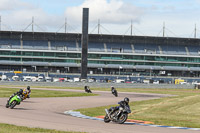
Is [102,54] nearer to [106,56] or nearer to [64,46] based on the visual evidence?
[106,56]

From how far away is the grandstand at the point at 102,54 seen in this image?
126 m

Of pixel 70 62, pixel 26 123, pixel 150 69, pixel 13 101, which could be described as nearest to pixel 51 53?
pixel 70 62

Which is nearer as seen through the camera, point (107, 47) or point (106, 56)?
point (106, 56)

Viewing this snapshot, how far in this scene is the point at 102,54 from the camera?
415ft

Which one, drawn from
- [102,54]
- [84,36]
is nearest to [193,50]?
[102,54]

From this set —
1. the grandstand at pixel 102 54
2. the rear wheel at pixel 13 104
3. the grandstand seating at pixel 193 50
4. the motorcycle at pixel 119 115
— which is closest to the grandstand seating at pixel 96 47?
the grandstand at pixel 102 54

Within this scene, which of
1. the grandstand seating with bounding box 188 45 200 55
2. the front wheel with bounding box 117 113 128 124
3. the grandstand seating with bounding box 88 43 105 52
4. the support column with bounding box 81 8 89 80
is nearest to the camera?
the front wheel with bounding box 117 113 128 124

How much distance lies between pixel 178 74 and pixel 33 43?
49103 mm

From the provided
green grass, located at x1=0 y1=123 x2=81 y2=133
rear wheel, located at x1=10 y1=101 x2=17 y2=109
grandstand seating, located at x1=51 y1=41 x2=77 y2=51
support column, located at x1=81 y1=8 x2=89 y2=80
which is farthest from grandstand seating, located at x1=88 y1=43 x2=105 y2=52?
green grass, located at x1=0 y1=123 x2=81 y2=133

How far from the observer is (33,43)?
128875 mm

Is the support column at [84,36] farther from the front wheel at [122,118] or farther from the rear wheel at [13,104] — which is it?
the front wheel at [122,118]

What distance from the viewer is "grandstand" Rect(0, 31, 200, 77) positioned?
12600 cm

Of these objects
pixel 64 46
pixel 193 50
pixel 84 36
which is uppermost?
pixel 84 36

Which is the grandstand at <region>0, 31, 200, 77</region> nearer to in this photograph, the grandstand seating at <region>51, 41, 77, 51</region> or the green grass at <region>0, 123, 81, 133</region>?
the grandstand seating at <region>51, 41, 77, 51</region>
